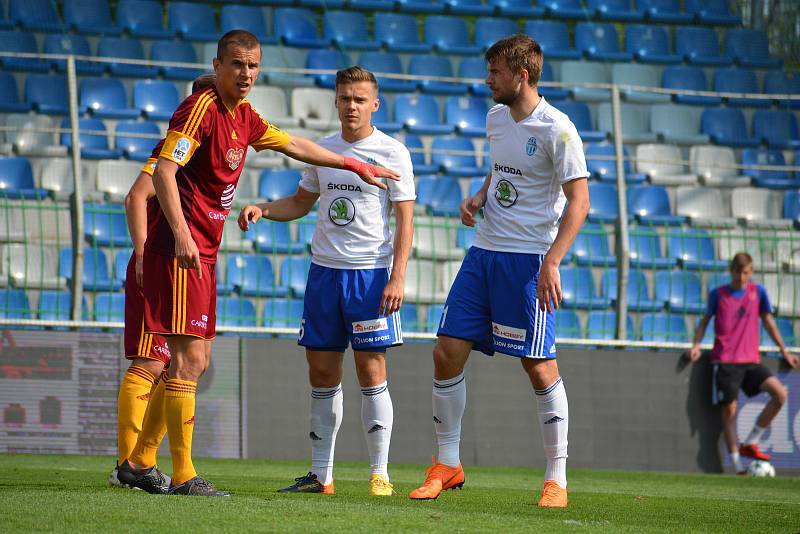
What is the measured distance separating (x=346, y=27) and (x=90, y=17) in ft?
9.99

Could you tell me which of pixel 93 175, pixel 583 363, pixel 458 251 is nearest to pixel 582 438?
pixel 583 363

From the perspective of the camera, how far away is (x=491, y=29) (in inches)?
561

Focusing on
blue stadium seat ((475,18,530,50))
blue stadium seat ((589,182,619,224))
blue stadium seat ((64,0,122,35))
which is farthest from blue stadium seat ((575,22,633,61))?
blue stadium seat ((64,0,122,35))

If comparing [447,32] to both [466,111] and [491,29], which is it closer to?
[491,29]

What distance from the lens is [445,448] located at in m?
5.29

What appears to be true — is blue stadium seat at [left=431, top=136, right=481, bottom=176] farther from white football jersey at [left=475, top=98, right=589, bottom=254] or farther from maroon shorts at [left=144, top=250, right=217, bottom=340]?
maroon shorts at [left=144, top=250, right=217, bottom=340]

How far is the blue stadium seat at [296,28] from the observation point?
1323 centimetres

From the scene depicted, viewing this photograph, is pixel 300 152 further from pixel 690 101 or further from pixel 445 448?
pixel 690 101

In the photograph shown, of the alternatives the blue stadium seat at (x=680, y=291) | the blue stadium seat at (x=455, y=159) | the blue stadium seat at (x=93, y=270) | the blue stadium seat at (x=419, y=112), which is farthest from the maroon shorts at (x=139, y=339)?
the blue stadium seat at (x=419, y=112)

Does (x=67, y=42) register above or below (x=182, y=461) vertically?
above

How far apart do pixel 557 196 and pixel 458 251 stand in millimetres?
4693

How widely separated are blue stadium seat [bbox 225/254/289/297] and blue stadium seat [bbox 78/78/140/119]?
9.22ft

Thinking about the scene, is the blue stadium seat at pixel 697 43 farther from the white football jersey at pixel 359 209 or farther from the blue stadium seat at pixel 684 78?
the white football jersey at pixel 359 209

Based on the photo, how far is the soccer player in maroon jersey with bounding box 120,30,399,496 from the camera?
4.70 metres
